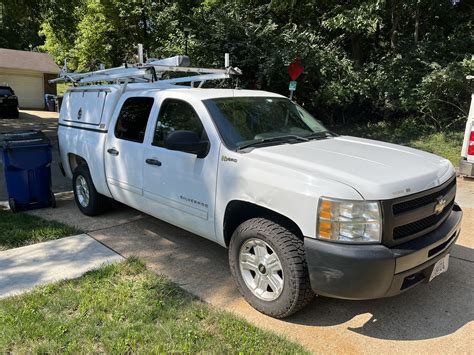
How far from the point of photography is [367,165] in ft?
10.8

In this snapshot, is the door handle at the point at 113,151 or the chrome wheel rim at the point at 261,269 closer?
the chrome wheel rim at the point at 261,269

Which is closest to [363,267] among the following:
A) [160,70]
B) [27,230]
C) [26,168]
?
[160,70]

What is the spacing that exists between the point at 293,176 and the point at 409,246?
95 cm

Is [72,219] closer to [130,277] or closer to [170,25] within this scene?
[130,277]

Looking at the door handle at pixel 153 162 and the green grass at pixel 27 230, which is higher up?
the door handle at pixel 153 162

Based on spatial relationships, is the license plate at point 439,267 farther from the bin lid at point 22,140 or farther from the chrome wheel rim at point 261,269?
the bin lid at point 22,140

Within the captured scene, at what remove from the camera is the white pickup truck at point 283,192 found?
2912mm

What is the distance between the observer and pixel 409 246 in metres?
3.02

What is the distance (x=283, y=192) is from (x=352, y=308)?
4.04ft

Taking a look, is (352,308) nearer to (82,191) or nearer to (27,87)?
(82,191)

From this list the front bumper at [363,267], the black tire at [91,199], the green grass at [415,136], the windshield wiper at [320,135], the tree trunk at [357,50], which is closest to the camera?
the front bumper at [363,267]

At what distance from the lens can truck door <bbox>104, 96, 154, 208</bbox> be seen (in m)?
4.73

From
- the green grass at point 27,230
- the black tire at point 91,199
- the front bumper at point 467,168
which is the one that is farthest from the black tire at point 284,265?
the front bumper at point 467,168

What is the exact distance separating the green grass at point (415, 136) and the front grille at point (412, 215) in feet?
23.0
